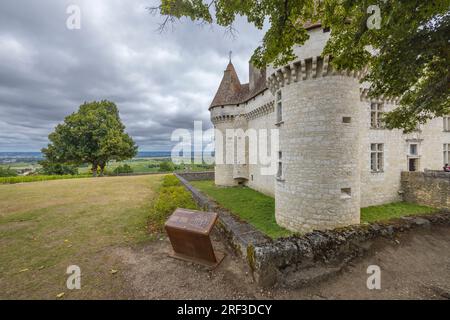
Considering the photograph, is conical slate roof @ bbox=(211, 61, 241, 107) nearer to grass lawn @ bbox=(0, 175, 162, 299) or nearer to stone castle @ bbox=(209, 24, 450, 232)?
stone castle @ bbox=(209, 24, 450, 232)

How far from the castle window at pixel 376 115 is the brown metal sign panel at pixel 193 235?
13625mm

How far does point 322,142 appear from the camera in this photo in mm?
8156

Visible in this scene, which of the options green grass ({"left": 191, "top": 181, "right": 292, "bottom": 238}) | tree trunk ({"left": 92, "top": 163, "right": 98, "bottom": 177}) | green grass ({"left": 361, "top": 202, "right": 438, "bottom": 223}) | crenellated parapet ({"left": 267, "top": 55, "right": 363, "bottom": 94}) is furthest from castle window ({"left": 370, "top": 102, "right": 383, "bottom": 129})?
tree trunk ({"left": 92, "top": 163, "right": 98, "bottom": 177})

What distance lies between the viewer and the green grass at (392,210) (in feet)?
34.4

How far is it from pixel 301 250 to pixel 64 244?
6.16 meters

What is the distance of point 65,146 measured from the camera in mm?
25984

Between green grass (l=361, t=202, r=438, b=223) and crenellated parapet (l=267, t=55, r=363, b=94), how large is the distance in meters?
7.42

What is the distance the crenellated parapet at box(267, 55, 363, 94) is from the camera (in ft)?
26.3

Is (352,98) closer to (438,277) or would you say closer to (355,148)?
(355,148)

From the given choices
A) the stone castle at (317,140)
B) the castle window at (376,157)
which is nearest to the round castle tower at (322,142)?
the stone castle at (317,140)

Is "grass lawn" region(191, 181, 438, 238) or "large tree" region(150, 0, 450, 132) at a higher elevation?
"large tree" region(150, 0, 450, 132)

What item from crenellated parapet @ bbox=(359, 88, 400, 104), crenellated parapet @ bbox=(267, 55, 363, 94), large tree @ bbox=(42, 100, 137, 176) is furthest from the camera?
large tree @ bbox=(42, 100, 137, 176)
